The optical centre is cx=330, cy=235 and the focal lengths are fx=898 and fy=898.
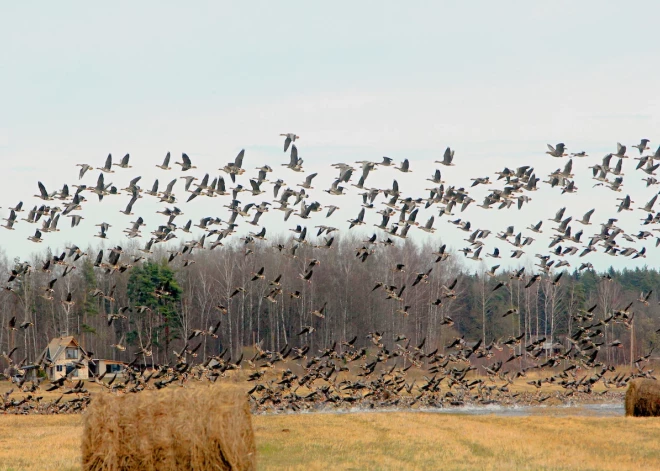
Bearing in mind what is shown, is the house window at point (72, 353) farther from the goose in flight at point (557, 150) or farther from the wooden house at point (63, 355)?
the goose in flight at point (557, 150)

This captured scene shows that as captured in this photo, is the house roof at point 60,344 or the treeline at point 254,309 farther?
the treeline at point 254,309

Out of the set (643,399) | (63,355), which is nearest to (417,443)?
(643,399)

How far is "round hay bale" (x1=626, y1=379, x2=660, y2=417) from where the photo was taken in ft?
120

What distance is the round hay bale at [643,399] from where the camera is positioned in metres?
36.6

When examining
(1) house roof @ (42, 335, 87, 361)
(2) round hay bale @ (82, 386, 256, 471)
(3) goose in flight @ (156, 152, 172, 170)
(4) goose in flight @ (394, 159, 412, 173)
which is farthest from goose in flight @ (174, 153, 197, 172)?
(1) house roof @ (42, 335, 87, 361)

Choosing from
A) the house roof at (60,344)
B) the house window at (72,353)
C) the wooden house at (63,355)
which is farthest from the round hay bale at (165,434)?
the house window at (72,353)

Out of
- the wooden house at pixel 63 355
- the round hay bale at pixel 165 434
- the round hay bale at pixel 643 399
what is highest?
the round hay bale at pixel 165 434

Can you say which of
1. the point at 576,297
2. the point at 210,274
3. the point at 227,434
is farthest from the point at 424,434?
the point at 576,297

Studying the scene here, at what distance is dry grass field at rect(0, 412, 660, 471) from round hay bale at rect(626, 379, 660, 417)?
2.72m

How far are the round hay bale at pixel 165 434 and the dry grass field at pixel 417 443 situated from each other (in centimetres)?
205

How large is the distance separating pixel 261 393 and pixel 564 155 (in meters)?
18.9

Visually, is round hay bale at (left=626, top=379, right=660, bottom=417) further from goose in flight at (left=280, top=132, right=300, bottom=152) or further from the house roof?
the house roof

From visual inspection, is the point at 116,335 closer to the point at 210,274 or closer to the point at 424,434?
the point at 210,274

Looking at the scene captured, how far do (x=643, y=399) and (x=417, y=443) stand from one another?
49.1 ft
